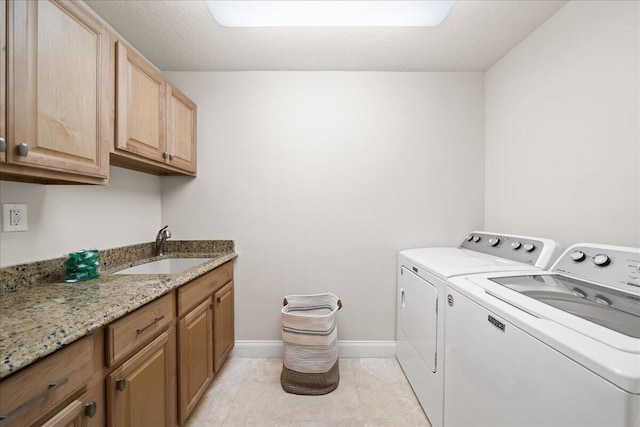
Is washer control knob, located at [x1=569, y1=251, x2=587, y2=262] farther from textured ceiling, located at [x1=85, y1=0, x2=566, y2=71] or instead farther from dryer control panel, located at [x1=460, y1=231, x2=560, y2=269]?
textured ceiling, located at [x1=85, y1=0, x2=566, y2=71]

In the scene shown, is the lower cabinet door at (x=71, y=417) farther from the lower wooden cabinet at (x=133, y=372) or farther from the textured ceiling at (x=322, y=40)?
the textured ceiling at (x=322, y=40)

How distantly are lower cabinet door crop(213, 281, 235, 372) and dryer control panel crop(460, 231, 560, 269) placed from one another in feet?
6.47

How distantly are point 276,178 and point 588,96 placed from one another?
2.01m

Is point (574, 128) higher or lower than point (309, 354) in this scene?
higher

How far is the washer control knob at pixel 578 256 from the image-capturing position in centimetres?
116

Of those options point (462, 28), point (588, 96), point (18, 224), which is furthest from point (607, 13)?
point (18, 224)

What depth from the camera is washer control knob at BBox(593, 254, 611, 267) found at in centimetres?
106

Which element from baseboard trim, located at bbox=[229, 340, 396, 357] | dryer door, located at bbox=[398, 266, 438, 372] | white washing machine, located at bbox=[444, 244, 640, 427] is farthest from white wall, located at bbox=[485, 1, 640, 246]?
baseboard trim, located at bbox=[229, 340, 396, 357]

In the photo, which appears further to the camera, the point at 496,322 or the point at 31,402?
the point at 496,322

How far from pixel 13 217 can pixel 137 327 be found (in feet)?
2.61

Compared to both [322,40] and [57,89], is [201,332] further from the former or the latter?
[322,40]

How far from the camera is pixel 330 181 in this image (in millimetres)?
2096

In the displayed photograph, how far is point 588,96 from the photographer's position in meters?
1.30

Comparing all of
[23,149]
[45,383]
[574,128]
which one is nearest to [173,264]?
[23,149]
